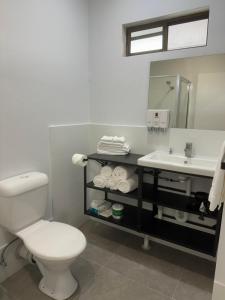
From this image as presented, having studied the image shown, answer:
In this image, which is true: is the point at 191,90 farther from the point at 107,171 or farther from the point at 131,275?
the point at 131,275

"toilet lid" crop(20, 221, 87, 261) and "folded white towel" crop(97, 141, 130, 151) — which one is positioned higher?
"folded white towel" crop(97, 141, 130, 151)

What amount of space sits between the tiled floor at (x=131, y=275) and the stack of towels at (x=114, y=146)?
3.03 feet

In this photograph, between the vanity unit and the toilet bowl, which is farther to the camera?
the vanity unit

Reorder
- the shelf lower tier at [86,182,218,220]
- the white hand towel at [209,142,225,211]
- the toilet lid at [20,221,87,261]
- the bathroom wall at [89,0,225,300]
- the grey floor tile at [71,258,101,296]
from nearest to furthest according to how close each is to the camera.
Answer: the white hand towel at [209,142,225,211]
the toilet lid at [20,221,87,261]
the grey floor tile at [71,258,101,296]
the shelf lower tier at [86,182,218,220]
the bathroom wall at [89,0,225,300]

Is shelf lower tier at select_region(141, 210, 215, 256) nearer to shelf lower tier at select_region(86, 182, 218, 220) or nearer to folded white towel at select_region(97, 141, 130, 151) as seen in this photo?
shelf lower tier at select_region(86, 182, 218, 220)

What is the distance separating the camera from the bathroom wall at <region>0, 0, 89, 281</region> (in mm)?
1584

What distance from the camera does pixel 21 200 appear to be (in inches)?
63.0

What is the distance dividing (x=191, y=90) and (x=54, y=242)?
1.66 metres

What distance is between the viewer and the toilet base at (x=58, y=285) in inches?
60.1

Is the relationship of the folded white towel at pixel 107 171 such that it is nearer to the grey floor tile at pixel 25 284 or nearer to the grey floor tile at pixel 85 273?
the grey floor tile at pixel 85 273

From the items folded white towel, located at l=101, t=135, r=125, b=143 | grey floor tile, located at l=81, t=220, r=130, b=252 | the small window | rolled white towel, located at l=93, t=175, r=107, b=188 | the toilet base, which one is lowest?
grey floor tile, located at l=81, t=220, r=130, b=252

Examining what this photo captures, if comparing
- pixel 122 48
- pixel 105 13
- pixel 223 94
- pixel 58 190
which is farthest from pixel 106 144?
pixel 105 13

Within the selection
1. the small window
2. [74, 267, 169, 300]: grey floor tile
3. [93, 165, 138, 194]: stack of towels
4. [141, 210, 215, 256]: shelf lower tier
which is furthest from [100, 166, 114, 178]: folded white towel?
the small window

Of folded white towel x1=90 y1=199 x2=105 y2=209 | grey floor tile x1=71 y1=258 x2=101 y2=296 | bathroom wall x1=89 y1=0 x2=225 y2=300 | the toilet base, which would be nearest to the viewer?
the toilet base
